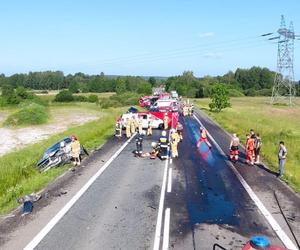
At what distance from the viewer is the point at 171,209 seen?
13.2 m

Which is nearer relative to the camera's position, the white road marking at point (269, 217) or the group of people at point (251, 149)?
the white road marking at point (269, 217)

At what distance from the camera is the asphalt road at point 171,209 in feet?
35.3

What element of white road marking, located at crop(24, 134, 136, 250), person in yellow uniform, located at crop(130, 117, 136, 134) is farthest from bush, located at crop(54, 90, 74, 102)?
white road marking, located at crop(24, 134, 136, 250)

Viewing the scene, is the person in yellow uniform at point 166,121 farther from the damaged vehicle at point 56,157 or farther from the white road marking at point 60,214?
the white road marking at point 60,214

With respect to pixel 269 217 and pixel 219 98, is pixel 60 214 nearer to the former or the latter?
pixel 269 217

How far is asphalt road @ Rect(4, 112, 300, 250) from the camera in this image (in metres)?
10.8

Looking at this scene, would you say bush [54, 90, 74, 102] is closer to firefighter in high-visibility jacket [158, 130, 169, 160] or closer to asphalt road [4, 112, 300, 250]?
firefighter in high-visibility jacket [158, 130, 169, 160]

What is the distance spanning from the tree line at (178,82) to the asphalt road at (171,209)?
98.3m

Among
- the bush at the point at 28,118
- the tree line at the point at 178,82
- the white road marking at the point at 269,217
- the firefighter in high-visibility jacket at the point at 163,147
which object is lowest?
the bush at the point at 28,118

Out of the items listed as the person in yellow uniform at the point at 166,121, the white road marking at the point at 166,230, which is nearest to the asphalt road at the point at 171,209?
the white road marking at the point at 166,230

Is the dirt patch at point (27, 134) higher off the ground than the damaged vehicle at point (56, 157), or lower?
lower

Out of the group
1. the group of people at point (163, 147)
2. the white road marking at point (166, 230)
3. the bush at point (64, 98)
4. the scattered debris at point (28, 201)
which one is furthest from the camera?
the bush at point (64, 98)

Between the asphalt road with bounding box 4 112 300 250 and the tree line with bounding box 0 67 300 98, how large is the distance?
9828 centimetres

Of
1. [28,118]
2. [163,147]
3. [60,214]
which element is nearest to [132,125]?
[163,147]
